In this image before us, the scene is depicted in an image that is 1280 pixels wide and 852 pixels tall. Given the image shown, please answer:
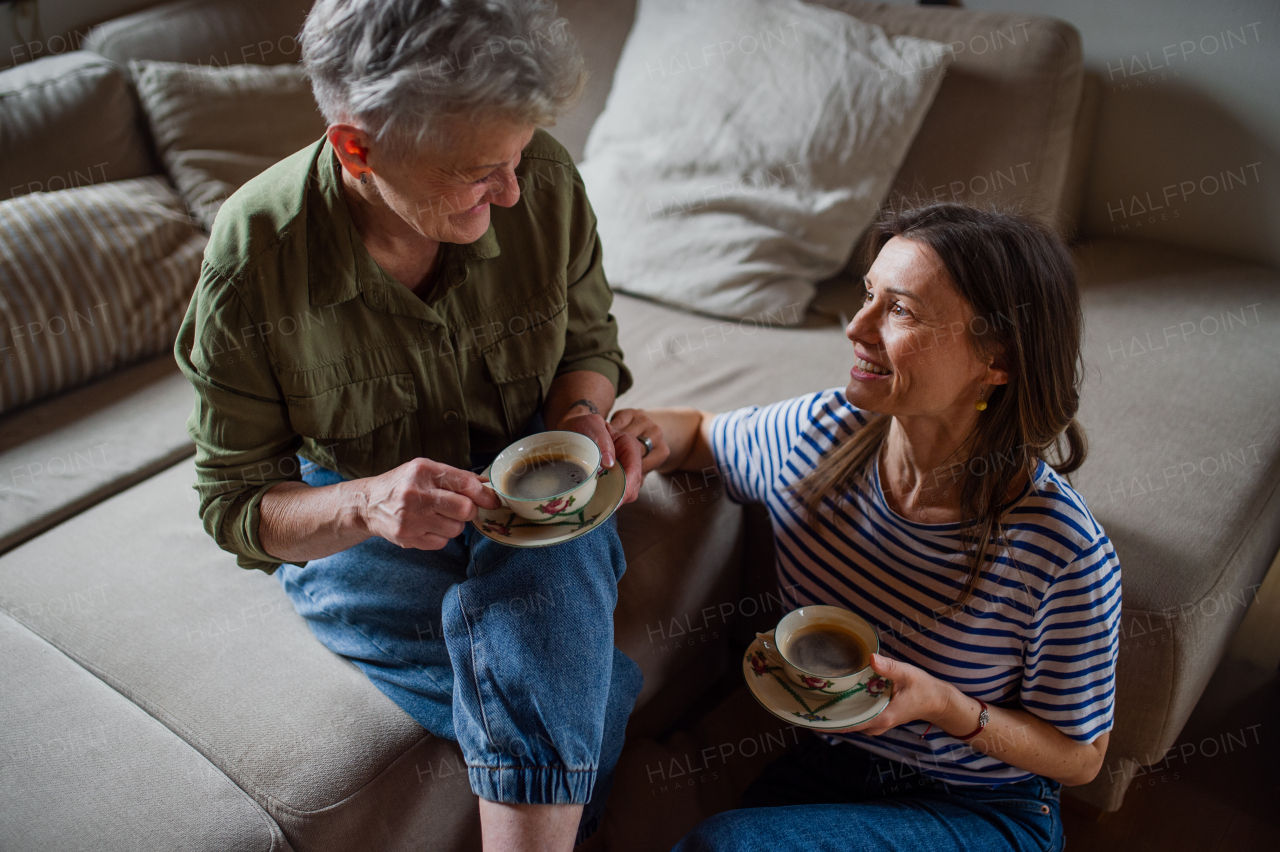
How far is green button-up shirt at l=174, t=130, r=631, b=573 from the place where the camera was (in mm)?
1123

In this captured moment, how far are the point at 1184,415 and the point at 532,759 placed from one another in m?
1.30

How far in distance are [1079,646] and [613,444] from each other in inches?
25.4

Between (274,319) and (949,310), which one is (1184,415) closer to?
(949,310)

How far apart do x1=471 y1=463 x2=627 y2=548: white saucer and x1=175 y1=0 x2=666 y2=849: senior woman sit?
3 centimetres

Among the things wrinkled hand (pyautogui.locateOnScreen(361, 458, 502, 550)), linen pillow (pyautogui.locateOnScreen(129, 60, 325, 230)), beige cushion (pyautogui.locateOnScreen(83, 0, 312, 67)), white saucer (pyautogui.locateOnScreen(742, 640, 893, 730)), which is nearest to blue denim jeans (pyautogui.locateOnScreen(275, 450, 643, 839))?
wrinkled hand (pyautogui.locateOnScreen(361, 458, 502, 550))

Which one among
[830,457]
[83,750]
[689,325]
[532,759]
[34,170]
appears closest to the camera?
[532,759]

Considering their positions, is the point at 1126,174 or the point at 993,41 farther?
the point at 1126,174

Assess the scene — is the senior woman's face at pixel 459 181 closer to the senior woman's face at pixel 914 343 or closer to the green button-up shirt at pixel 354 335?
the green button-up shirt at pixel 354 335

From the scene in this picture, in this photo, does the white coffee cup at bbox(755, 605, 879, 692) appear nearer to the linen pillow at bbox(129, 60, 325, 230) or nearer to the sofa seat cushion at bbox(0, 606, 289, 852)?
the sofa seat cushion at bbox(0, 606, 289, 852)

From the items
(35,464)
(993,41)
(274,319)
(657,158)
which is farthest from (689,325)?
(35,464)

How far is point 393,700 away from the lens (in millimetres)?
1236

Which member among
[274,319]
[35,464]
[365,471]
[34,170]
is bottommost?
[35,464]

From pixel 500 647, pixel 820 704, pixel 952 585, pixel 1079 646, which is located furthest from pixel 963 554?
pixel 500 647

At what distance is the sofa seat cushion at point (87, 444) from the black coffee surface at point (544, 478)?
37.9 inches
